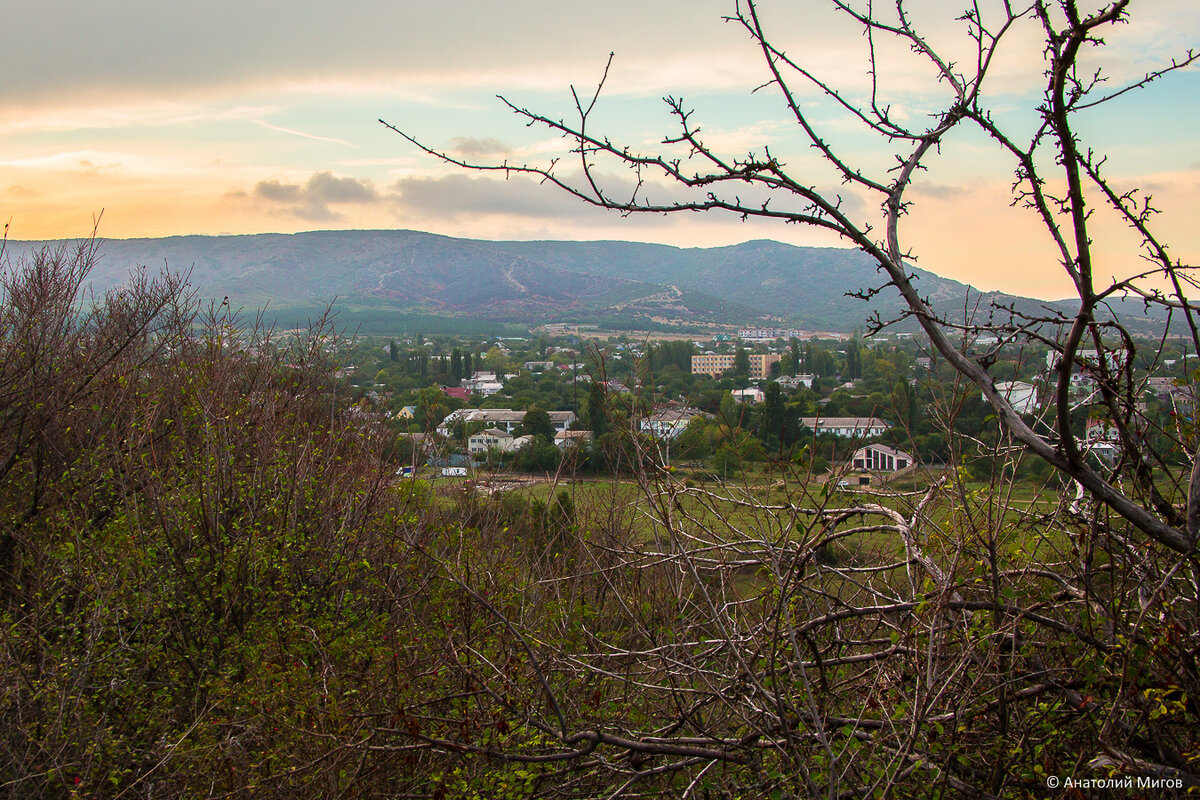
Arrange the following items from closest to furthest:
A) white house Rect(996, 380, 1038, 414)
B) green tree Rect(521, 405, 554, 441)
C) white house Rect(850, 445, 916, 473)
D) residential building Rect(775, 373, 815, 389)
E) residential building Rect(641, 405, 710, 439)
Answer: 1. white house Rect(996, 380, 1038, 414)
2. residential building Rect(641, 405, 710, 439)
3. white house Rect(850, 445, 916, 473)
4. green tree Rect(521, 405, 554, 441)
5. residential building Rect(775, 373, 815, 389)

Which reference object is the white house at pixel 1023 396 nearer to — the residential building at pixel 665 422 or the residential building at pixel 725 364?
the residential building at pixel 665 422

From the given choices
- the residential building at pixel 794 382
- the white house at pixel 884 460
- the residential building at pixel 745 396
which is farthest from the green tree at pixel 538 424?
the white house at pixel 884 460

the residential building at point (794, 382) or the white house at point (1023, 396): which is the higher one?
the white house at point (1023, 396)

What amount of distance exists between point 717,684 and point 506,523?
7850 mm

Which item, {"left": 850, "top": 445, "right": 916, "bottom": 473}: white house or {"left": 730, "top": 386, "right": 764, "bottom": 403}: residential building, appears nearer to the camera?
{"left": 850, "top": 445, "right": 916, "bottom": 473}: white house

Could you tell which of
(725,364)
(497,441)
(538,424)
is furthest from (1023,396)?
(725,364)

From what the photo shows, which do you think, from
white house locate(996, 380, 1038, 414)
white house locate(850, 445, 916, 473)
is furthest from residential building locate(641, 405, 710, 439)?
white house locate(996, 380, 1038, 414)

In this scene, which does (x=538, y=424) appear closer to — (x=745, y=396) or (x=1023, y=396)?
(x=745, y=396)

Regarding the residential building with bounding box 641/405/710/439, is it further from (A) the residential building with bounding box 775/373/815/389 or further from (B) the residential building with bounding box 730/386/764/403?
(A) the residential building with bounding box 775/373/815/389

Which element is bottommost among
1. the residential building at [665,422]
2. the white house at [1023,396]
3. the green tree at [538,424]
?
the green tree at [538,424]

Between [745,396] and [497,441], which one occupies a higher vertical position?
[745,396]

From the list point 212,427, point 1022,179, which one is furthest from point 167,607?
point 1022,179

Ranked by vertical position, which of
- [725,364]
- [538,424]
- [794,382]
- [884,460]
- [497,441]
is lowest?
[538,424]

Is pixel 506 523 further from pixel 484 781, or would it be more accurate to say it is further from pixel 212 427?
pixel 484 781
